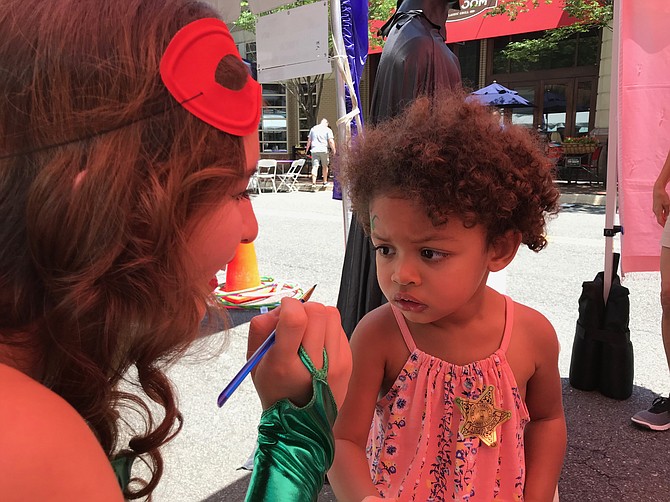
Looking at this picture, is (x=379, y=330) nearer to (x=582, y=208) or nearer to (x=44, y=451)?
(x=44, y=451)

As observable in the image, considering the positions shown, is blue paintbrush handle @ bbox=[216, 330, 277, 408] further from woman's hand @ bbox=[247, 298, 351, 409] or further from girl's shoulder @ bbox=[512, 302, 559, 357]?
girl's shoulder @ bbox=[512, 302, 559, 357]

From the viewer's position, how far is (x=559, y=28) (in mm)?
14086

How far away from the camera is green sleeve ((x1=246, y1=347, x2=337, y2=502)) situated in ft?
2.89

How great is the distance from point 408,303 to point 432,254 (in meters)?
0.14

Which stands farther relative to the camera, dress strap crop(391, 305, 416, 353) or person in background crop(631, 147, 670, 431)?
person in background crop(631, 147, 670, 431)

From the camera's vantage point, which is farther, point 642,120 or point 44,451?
point 642,120

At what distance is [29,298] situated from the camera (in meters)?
0.77

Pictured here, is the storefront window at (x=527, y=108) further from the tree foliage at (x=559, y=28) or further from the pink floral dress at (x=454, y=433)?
the pink floral dress at (x=454, y=433)

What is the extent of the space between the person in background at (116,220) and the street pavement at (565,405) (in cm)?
32

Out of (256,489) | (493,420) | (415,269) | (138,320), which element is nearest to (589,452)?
(493,420)

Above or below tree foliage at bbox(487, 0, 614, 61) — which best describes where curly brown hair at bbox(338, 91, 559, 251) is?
below

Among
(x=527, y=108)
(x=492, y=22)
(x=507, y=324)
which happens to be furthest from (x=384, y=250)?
(x=527, y=108)

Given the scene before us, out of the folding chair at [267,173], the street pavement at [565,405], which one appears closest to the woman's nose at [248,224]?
the street pavement at [565,405]

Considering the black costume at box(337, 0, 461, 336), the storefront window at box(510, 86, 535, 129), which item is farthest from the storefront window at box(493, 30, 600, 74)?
the black costume at box(337, 0, 461, 336)
